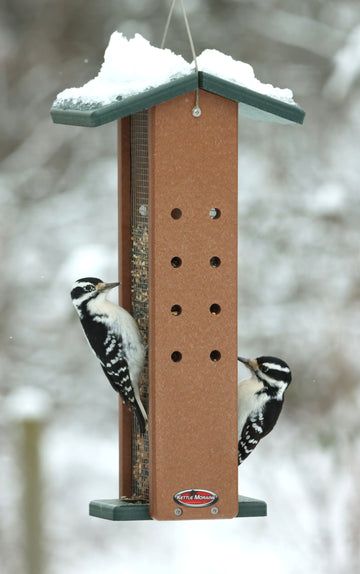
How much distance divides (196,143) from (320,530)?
3.85 m

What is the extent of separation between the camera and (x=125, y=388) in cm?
526

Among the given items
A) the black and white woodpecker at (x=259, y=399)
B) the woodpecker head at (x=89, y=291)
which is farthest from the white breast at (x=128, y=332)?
the black and white woodpecker at (x=259, y=399)

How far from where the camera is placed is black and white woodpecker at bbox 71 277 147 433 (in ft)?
17.2

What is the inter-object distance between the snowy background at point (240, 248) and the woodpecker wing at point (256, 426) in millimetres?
3487

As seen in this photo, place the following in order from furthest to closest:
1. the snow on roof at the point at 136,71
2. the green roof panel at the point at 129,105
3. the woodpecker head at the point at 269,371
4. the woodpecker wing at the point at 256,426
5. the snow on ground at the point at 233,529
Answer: the snow on ground at the point at 233,529 → the woodpecker head at the point at 269,371 → the woodpecker wing at the point at 256,426 → the snow on roof at the point at 136,71 → the green roof panel at the point at 129,105

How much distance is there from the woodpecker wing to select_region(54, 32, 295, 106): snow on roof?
1.08 m

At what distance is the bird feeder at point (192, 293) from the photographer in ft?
16.6

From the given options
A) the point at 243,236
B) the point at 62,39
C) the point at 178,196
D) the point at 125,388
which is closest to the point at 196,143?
the point at 178,196

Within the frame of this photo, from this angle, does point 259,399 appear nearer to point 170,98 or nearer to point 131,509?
point 131,509

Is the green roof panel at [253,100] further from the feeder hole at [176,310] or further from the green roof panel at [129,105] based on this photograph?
the feeder hole at [176,310]

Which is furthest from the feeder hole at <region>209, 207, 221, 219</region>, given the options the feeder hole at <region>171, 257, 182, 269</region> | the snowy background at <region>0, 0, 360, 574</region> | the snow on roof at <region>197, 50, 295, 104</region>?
the snowy background at <region>0, 0, 360, 574</region>

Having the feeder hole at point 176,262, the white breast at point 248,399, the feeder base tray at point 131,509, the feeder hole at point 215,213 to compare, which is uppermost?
the feeder hole at point 215,213

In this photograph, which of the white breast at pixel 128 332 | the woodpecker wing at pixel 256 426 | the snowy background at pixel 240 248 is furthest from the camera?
the snowy background at pixel 240 248

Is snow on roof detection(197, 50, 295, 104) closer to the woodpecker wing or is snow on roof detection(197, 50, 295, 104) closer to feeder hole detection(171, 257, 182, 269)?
feeder hole detection(171, 257, 182, 269)
